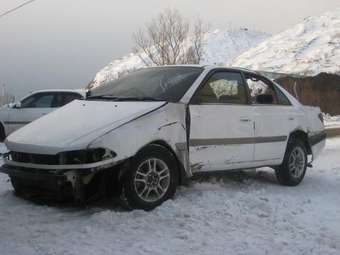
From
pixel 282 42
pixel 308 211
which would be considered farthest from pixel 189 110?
pixel 282 42

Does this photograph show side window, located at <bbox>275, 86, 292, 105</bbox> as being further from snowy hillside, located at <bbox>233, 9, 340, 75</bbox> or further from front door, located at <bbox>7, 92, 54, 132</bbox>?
snowy hillside, located at <bbox>233, 9, 340, 75</bbox>

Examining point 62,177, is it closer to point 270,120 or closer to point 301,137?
point 270,120

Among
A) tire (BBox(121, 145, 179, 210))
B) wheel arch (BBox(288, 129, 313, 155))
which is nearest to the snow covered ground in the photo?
tire (BBox(121, 145, 179, 210))

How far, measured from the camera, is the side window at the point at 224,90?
6640mm

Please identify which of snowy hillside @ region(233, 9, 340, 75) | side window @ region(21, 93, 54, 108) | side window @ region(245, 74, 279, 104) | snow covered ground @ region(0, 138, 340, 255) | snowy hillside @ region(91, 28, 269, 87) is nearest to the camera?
snow covered ground @ region(0, 138, 340, 255)

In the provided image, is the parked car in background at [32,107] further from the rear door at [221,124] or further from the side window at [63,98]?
the rear door at [221,124]

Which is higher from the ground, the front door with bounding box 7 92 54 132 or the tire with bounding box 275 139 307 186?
the front door with bounding box 7 92 54 132

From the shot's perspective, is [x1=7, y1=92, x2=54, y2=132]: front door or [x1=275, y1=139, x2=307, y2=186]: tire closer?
[x1=275, y1=139, x2=307, y2=186]: tire

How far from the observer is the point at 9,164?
19.5 ft

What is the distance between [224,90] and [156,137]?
1.48 meters

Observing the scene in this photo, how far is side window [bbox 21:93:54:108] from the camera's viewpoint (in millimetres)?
14344

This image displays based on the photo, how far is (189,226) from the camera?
17.1 ft

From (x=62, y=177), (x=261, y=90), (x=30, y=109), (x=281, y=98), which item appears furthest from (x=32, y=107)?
(x=62, y=177)

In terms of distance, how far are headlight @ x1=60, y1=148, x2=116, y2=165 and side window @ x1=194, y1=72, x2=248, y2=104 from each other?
143 cm
